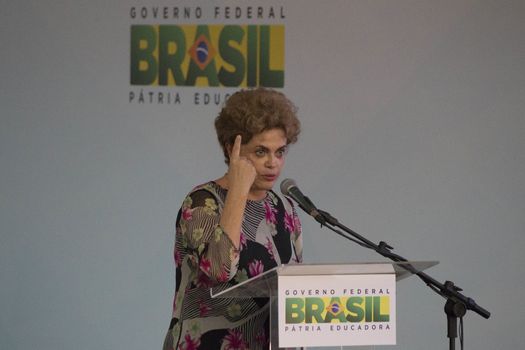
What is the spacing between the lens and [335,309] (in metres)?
2.60

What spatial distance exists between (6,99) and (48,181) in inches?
20.9

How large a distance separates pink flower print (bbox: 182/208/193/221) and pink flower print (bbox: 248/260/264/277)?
25cm

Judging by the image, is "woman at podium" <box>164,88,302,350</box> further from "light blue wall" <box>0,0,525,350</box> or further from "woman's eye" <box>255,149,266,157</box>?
"light blue wall" <box>0,0,525,350</box>

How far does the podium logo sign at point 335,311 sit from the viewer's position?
8.42 feet

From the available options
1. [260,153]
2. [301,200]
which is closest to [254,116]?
[260,153]

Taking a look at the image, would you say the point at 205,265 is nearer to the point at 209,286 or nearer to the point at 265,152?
the point at 209,286

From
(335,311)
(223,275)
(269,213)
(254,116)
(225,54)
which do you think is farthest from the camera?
(225,54)

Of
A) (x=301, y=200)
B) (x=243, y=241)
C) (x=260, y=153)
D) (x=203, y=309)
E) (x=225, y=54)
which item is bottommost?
(x=203, y=309)

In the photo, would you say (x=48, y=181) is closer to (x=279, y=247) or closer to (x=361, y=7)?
(x=361, y=7)

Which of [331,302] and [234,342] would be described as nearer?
[331,302]

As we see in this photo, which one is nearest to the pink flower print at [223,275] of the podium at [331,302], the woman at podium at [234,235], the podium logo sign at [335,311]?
the woman at podium at [234,235]

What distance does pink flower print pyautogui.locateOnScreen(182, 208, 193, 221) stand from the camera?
117 inches

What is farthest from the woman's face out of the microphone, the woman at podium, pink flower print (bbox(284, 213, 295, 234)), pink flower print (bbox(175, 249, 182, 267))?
pink flower print (bbox(175, 249, 182, 267))

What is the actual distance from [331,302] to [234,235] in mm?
411
